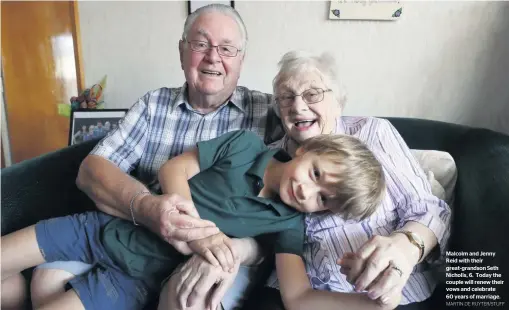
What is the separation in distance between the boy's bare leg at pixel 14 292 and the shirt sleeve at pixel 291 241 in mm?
800

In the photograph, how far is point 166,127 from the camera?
1443 mm

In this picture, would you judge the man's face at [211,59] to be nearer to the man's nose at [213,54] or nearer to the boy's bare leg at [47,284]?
the man's nose at [213,54]

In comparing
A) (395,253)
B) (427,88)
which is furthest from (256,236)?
(427,88)

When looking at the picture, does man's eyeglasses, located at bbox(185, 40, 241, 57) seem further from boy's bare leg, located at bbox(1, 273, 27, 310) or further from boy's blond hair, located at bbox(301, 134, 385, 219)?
boy's bare leg, located at bbox(1, 273, 27, 310)

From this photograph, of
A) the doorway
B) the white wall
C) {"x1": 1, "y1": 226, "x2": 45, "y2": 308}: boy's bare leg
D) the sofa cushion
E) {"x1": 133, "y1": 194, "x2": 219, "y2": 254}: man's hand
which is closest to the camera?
{"x1": 133, "y1": 194, "x2": 219, "y2": 254}: man's hand

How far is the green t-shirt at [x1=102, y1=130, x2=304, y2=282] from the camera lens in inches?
43.1

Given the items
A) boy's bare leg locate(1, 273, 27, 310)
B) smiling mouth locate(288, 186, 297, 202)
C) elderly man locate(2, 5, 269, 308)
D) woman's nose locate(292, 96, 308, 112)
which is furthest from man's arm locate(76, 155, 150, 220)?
woman's nose locate(292, 96, 308, 112)

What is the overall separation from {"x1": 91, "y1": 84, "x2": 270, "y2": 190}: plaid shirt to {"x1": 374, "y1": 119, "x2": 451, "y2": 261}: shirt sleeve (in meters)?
0.47

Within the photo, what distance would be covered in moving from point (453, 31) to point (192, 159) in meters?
1.60

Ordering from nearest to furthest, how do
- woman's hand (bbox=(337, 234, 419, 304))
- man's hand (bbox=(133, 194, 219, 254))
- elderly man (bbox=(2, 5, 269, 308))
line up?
woman's hand (bbox=(337, 234, 419, 304)) → man's hand (bbox=(133, 194, 219, 254)) → elderly man (bbox=(2, 5, 269, 308))

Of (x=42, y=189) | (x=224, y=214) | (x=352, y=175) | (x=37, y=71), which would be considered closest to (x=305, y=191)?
(x=352, y=175)

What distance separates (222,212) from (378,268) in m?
0.44

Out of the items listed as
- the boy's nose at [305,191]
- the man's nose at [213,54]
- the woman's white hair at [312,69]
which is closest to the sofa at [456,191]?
the boy's nose at [305,191]

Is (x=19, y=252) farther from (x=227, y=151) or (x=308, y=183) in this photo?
(x=308, y=183)
